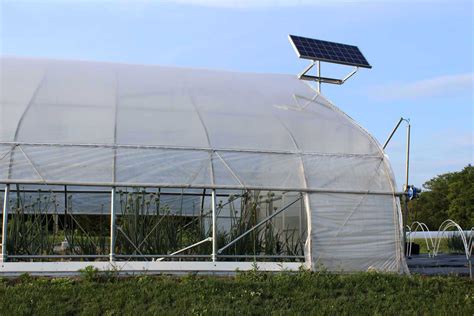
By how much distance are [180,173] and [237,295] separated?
8.61ft

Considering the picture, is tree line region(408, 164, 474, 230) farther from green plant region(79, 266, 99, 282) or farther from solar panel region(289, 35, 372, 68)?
green plant region(79, 266, 99, 282)

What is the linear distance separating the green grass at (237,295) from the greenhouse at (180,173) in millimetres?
→ 930

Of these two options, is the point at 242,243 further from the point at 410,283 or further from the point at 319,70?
the point at 319,70

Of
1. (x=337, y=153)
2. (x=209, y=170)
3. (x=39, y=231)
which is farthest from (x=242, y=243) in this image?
(x=39, y=231)

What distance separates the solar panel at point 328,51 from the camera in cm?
1321

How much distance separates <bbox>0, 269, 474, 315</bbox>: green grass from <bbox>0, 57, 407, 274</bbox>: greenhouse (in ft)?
3.05

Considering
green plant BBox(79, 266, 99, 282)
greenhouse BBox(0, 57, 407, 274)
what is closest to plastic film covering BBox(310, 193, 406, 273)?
greenhouse BBox(0, 57, 407, 274)

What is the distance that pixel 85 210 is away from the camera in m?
16.2

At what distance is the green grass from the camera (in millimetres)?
8156

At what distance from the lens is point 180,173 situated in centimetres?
1061

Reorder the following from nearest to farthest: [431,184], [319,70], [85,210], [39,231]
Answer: [39,231] → [319,70] → [85,210] → [431,184]

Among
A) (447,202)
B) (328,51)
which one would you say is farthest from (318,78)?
(447,202)

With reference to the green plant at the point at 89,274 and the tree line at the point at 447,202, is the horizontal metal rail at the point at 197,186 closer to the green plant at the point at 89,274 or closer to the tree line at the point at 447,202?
the green plant at the point at 89,274

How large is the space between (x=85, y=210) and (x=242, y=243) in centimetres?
643
